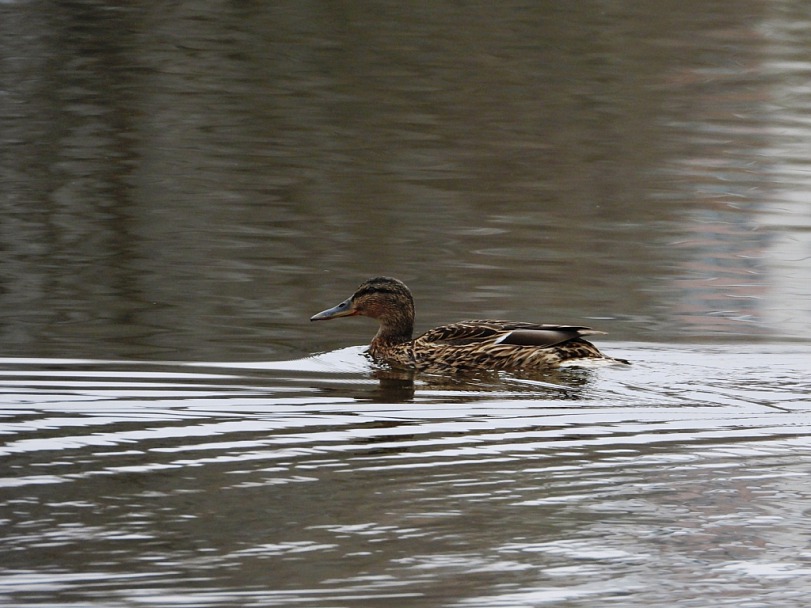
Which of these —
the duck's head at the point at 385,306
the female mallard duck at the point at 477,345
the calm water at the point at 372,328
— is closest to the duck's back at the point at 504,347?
the female mallard duck at the point at 477,345

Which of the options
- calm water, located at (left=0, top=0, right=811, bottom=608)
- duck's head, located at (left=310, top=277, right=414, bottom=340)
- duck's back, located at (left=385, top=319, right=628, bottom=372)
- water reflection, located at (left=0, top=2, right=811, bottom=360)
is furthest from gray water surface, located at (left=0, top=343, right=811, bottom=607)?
water reflection, located at (left=0, top=2, right=811, bottom=360)

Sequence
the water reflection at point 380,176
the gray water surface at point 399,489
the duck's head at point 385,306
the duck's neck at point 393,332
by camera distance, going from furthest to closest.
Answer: the water reflection at point 380,176, the duck's head at point 385,306, the duck's neck at point 393,332, the gray water surface at point 399,489

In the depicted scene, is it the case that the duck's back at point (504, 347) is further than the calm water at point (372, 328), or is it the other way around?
the duck's back at point (504, 347)

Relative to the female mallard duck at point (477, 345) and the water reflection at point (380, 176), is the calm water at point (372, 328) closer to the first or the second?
the water reflection at point (380, 176)

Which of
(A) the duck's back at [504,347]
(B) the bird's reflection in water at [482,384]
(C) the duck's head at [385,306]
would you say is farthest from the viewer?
(C) the duck's head at [385,306]

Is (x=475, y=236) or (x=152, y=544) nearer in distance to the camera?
(x=152, y=544)

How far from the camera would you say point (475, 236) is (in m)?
14.2

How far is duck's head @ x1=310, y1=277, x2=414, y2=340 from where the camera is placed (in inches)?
423

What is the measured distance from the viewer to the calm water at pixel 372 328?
5.77 metres

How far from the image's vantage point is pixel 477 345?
32.7 ft

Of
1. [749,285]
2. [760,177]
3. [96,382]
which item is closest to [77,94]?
[760,177]

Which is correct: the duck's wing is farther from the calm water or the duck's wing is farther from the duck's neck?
the duck's neck

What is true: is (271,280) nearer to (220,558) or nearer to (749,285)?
(749,285)

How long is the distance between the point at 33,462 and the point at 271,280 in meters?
5.63
